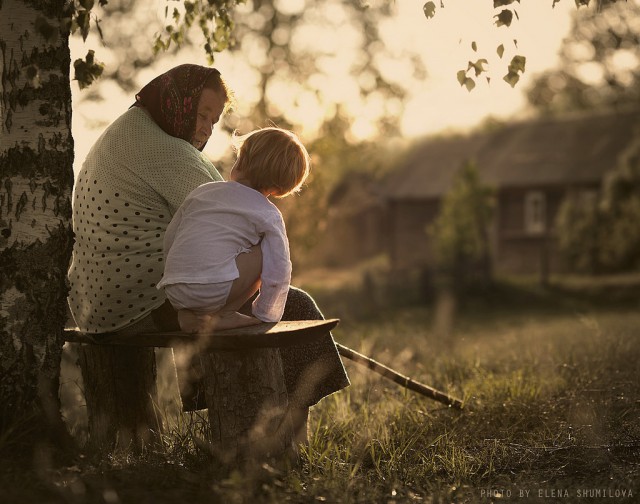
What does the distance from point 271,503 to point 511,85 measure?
256cm

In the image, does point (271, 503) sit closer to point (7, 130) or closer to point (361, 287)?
point (7, 130)

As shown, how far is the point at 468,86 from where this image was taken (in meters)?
4.34

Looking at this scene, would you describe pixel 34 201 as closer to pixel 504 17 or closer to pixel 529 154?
pixel 504 17

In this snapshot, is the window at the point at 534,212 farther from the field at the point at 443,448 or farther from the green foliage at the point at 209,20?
the green foliage at the point at 209,20

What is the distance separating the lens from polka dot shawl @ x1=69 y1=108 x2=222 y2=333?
3963mm

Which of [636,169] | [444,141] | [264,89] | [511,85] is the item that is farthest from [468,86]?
[444,141]

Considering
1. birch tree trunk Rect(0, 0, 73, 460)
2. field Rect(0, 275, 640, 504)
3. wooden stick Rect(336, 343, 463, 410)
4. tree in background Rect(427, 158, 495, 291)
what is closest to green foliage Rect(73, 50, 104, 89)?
birch tree trunk Rect(0, 0, 73, 460)

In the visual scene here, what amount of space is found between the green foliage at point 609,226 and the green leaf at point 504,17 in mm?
18665

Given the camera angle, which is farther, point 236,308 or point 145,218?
point 145,218

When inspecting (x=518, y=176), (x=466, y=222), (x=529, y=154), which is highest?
(x=529, y=154)

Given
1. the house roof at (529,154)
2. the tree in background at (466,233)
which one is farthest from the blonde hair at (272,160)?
the house roof at (529,154)

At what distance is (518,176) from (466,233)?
827 centimetres

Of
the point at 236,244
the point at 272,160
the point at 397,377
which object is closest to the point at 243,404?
the point at 236,244

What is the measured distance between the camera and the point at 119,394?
14.2ft
